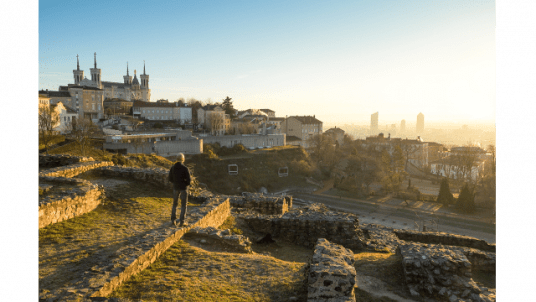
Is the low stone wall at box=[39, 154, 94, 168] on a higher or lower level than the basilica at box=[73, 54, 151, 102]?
lower

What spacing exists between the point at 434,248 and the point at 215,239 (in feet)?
17.7

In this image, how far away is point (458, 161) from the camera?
50.2 meters

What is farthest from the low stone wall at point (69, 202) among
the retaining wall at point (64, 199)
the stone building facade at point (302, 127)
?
the stone building facade at point (302, 127)

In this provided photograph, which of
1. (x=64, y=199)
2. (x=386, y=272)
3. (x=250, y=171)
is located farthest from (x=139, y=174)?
(x=250, y=171)

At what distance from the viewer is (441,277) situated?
630 centimetres

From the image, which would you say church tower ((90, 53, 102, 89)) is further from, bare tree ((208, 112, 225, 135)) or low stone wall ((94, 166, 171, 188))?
low stone wall ((94, 166, 171, 188))

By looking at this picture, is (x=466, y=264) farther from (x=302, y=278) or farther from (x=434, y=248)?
(x=302, y=278)

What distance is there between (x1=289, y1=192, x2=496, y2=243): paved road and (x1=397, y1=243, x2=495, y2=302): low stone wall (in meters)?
22.0

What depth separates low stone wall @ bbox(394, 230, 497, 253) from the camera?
35.8 ft

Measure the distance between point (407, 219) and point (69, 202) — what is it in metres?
30.8

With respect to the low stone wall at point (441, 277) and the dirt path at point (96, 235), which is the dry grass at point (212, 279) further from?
the low stone wall at point (441, 277)

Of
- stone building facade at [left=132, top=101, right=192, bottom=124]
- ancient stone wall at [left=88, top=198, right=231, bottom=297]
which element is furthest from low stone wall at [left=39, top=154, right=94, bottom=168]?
stone building facade at [left=132, top=101, right=192, bottom=124]

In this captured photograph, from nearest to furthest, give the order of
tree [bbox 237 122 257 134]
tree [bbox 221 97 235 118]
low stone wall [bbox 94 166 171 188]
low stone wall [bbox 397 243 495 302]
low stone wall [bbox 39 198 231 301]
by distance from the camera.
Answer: low stone wall [bbox 39 198 231 301] → low stone wall [bbox 397 243 495 302] → low stone wall [bbox 94 166 171 188] → tree [bbox 237 122 257 134] → tree [bbox 221 97 235 118]

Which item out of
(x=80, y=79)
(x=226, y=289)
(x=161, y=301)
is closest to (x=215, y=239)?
(x=226, y=289)
